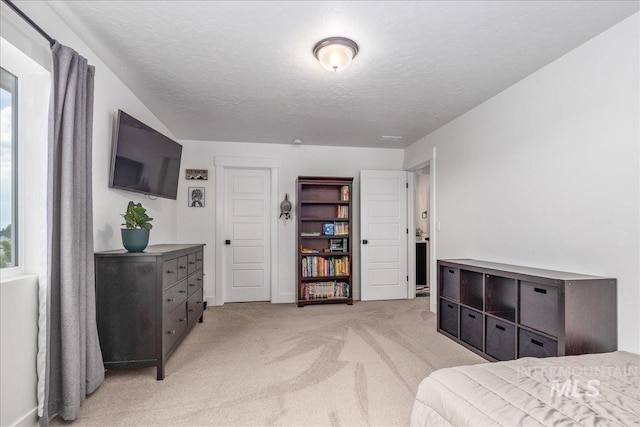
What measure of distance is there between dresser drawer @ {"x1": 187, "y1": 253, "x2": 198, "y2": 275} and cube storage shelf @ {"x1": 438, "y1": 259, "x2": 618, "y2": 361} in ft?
8.38

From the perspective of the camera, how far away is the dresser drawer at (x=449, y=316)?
10.4 feet

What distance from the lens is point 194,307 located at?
3.38 meters

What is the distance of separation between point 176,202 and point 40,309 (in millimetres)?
2938

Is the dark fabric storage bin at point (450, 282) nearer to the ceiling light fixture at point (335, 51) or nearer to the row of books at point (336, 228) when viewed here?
the row of books at point (336, 228)

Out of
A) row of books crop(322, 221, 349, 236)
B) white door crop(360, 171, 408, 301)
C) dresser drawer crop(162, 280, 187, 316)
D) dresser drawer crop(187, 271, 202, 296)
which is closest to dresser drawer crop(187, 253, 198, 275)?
dresser drawer crop(187, 271, 202, 296)

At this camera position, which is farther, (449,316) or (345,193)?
(345,193)

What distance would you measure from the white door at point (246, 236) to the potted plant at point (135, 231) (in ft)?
7.76

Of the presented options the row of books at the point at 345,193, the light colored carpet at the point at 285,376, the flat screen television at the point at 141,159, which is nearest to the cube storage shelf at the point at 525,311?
the light colored carpet at the point at 285,376

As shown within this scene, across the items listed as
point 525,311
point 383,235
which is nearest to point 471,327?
point 525,311

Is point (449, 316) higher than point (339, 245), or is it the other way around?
point (339, 245)

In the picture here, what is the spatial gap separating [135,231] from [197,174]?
247 centimetres

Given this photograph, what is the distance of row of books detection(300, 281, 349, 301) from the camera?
4668 mm

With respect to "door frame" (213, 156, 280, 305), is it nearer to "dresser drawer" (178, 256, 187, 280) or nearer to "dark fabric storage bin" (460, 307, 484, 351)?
"dresser drawer" (178, 256, 187, 280)

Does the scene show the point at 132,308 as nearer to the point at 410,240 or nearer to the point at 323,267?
the point at 323,267
